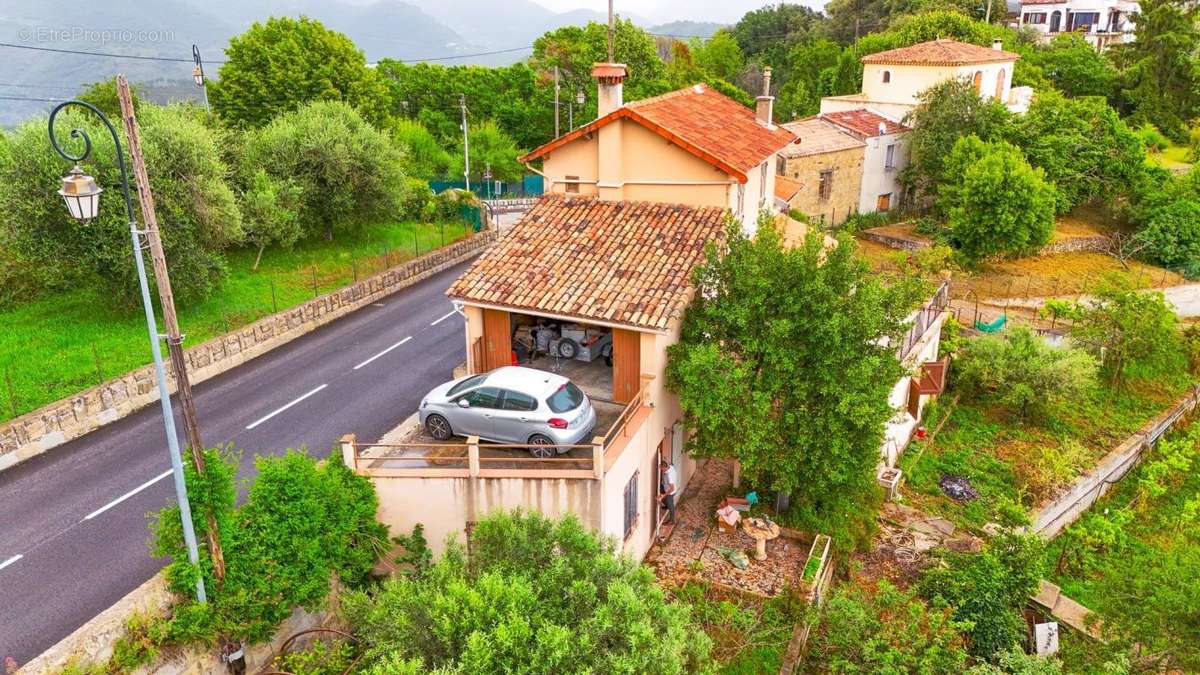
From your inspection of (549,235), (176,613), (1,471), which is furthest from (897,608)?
(1,471)

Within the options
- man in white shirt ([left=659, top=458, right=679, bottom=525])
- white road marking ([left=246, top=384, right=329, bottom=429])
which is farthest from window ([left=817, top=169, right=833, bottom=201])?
white road marking ([left=246, top=384, right=329, bottom=429])

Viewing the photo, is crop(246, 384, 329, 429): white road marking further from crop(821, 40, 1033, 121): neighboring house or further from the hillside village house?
crop(821, 40, 1033, 121): neighboring house

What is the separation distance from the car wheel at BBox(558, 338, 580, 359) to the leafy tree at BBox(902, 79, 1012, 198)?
32.8m

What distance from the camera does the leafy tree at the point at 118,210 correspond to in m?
23.2

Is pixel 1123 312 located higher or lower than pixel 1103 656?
higher

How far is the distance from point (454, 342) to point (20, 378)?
1244 cm

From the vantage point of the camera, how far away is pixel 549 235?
19.4 metres

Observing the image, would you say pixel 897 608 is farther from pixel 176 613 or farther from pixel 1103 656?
pixel 176 613

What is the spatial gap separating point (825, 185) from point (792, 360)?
28643 millimetres

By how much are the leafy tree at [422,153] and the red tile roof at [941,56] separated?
3023 centimetres

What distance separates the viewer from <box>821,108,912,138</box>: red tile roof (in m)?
44.2

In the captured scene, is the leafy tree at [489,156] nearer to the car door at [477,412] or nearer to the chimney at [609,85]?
the chimney at [609,85]

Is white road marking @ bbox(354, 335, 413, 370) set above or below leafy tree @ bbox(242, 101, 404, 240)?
below

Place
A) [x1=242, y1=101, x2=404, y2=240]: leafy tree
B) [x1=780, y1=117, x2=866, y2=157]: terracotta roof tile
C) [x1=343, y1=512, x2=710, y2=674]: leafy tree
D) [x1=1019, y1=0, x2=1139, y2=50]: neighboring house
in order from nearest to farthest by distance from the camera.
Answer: [x1=343, y1=512, x2=710, y2=674]: leafy tree → [x1=242, y1=101, x2=404, y2=240]: leafy tree → [x1=780, y1=117, x2=866, y2=157]: terracotta roof tile → [x1=1019, y1=0, x2=1139, y2=50]: neighboring house
